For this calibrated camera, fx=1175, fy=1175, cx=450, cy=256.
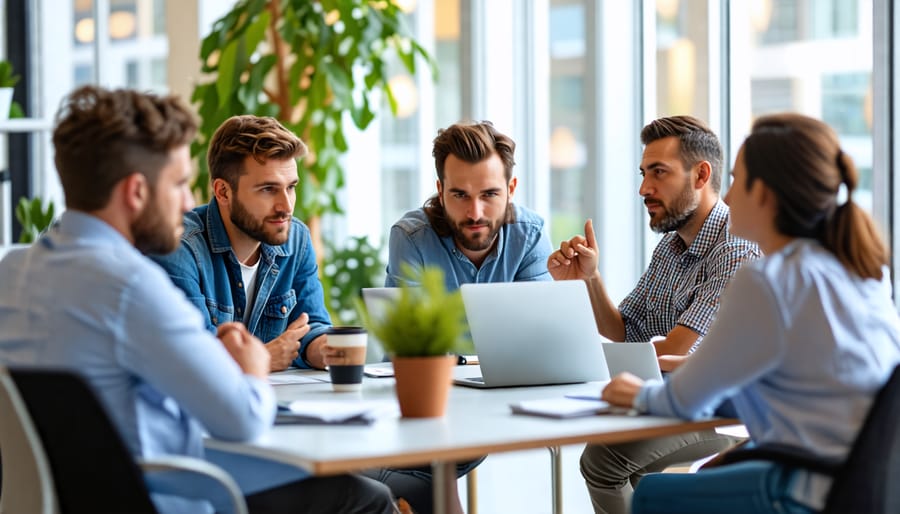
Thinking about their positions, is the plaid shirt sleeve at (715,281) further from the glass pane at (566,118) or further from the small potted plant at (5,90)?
the small potted plant at (5,90)

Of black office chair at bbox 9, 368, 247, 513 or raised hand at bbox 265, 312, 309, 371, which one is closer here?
black office chair at bbox 9, 368, 247, 513

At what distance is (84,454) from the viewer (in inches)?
69.8

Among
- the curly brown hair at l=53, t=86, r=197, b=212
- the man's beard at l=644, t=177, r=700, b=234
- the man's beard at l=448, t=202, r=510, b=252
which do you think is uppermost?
the curly brown hair at l=53, t=86, r=197, b=212

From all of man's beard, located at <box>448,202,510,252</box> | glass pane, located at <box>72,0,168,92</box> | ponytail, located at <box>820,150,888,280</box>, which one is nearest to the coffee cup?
man's beard, located at <box>448,202,510,252</box>

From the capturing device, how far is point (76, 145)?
1.97 m

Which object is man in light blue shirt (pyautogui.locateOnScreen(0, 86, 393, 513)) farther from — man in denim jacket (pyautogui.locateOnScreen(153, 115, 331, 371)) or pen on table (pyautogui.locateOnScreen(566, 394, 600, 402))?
man in denim jacket (pyautogui.locateOnScreen(153, 115, 331, 371))

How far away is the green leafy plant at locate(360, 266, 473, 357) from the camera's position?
2.01 metres

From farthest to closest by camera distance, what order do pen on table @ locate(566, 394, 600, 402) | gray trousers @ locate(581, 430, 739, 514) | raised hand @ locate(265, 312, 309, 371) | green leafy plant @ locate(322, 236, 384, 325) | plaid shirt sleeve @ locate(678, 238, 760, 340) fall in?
green leafy plant @ locate(322, 236, 384, 325) → gray trousers @ locate(581, 430, 739, 514) → plaid shirt sleeve @ locate(678, 238, 760, 340) → raised hand @ locate(265, 312, 309, 371) → pen on table @ locate(566, 394, 600, 402)

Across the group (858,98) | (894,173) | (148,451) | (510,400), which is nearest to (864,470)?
(510,400)

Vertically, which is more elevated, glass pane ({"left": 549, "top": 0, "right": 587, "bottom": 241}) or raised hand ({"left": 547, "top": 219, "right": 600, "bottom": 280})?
glass pane ({"left": 549, "top": 0, "right": 587, "bottom": 241})

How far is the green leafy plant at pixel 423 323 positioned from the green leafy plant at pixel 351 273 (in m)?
3.48

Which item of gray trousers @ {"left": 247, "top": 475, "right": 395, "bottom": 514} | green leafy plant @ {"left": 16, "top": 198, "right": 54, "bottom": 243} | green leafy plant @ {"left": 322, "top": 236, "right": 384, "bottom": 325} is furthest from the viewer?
green leafy plant @ {"left": 322, "top": 236, "right": 384, "bottom": 325}

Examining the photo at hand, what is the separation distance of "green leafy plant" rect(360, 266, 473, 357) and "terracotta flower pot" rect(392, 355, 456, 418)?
1 cm

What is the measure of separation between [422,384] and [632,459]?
1.15 m
